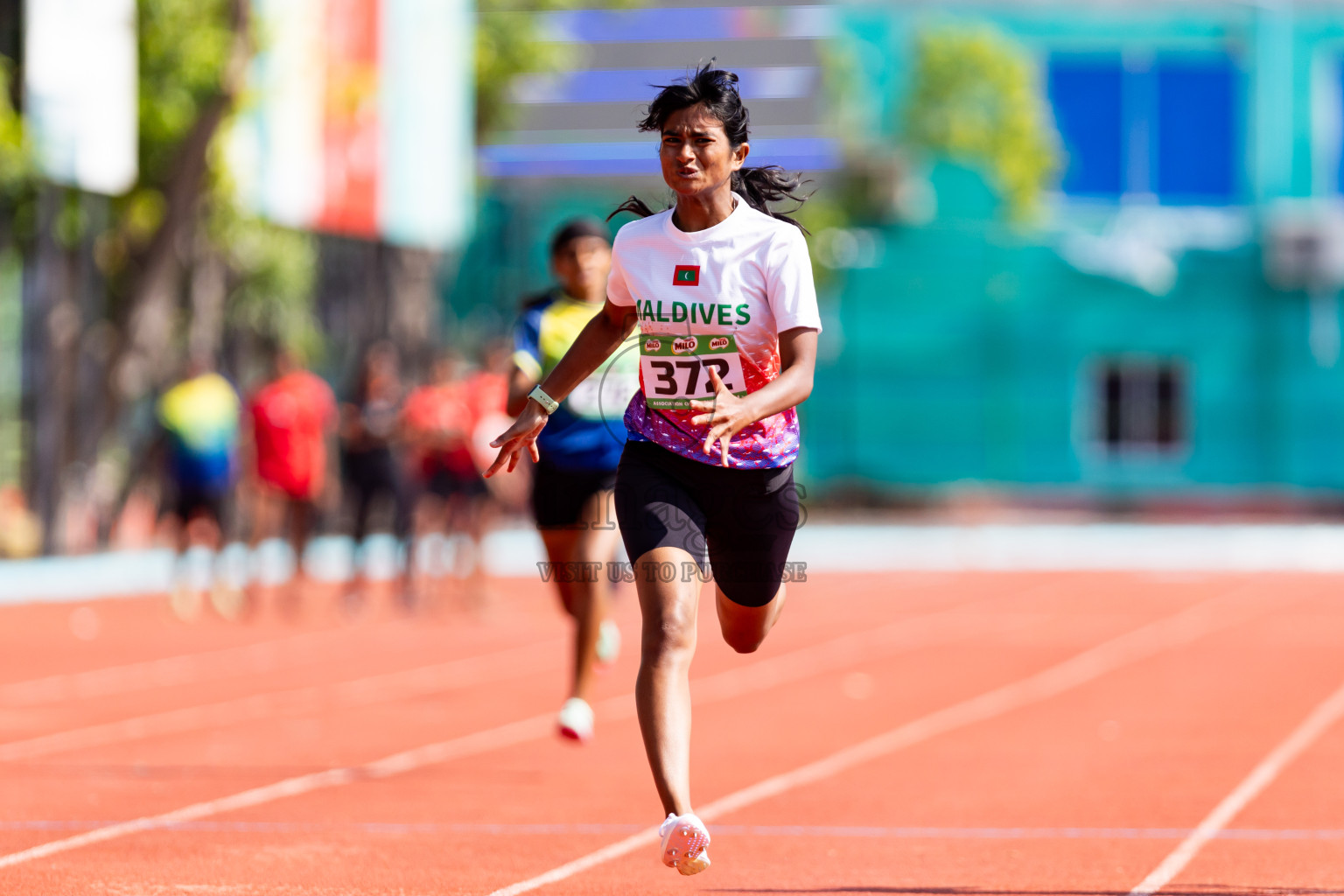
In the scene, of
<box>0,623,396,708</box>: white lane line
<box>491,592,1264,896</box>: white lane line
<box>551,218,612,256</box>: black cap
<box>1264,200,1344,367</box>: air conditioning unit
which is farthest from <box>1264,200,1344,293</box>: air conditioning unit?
<box>551,218,612,256</box>: black cap

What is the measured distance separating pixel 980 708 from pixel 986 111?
29.8 m

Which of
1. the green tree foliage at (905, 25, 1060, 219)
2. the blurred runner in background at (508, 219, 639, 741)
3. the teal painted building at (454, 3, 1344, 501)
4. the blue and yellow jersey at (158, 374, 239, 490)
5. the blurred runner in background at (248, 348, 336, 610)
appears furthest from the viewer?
the green tree foliage at (905, 25, 1060, 219)

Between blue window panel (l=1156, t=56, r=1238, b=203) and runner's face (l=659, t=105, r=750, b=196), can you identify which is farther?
blue window panel (l=1156, t=56, r=1238, b=203)

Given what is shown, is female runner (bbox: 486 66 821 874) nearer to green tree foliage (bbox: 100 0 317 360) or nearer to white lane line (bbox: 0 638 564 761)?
white lane line (bbox: 0 638 564 761)

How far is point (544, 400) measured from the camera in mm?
6113

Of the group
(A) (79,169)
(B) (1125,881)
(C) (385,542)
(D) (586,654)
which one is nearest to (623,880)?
(B) (1125,881)

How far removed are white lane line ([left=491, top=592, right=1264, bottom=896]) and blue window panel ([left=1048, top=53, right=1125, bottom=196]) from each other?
21790 millimetres

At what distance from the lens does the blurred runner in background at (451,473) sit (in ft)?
58.5

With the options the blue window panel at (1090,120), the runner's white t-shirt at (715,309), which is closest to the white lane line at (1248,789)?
the runner's white t-shirt at (715,309)

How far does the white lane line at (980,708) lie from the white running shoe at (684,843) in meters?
0.95

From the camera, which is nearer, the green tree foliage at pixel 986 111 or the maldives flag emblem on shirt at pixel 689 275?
the maldives flag emblem on shirt at pixel 689 275

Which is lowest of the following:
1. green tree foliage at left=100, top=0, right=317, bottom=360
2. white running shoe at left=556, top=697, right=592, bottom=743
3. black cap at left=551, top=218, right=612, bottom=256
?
white running shoe at left=556, top=697, right=592, bottom=743

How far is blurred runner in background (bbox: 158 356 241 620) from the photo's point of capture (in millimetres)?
17016

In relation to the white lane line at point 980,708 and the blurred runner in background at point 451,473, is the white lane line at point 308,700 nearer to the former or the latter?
the white lane line at point 980,708
